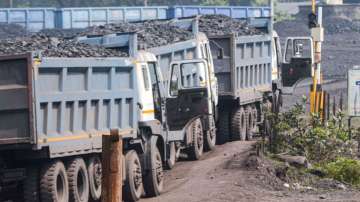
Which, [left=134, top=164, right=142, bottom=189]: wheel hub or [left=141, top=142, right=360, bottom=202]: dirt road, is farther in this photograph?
[left=134, top=164, right=142, bottom=189]: wheel hub

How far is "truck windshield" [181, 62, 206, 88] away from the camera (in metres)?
23.3

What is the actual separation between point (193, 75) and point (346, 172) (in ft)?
17.3

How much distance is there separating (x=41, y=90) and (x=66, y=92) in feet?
2.52

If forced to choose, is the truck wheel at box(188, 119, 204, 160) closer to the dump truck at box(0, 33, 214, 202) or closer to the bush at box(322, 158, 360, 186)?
the dump truck at box(0, 33, 214, 202)

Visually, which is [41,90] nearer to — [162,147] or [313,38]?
[162,147]

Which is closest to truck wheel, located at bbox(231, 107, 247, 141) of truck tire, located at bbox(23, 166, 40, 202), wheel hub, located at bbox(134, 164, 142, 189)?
wheel hub, located at bbox(134, 164, 142, 189)

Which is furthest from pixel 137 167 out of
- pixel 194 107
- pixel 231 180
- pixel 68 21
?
pixel 68 21

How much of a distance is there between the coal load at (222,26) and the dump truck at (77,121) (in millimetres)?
8429

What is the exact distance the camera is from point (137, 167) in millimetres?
17938

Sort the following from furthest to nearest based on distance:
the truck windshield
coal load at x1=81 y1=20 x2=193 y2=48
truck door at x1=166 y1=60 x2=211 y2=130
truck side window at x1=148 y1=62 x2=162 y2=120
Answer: the truck windshield
coal load at x1=81 y1=20 x2=193 y2=48
truck door at x1=166 y1=60 x2=211 y2=130
truck side window at x1=148 y1=62 x2=162 y2=120

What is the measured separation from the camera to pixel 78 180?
16141mm

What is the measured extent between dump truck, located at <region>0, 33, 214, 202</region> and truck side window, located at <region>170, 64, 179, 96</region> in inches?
76.2

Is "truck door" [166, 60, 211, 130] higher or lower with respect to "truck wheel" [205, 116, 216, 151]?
higher

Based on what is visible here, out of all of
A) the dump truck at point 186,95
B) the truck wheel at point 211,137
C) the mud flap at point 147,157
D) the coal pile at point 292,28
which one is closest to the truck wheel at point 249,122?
the truck wheel at point 211,137
